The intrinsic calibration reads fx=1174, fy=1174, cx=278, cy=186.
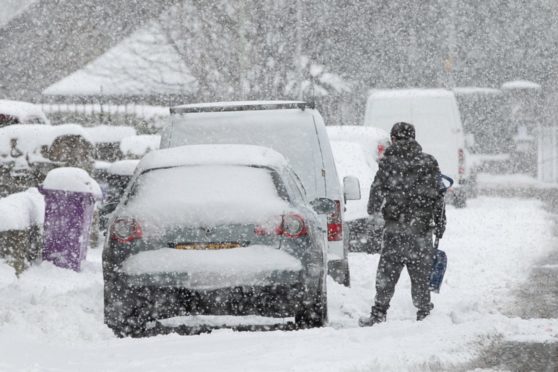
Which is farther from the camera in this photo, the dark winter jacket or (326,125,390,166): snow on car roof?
(326,125,390,166): snow on car roof

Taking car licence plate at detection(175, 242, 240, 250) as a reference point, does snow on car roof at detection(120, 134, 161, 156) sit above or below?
below

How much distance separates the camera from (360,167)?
1648cm

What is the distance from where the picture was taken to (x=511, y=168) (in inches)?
1484

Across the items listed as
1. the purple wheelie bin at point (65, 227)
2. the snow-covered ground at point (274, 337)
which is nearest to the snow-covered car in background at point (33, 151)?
the purple wheelie bin at point (65, 227)

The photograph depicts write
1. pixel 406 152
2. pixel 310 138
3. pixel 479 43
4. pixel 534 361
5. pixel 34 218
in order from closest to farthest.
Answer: pixel 534 361, pixel 406 152, pixel 310 138, pixel 34 218, pixel 479 43

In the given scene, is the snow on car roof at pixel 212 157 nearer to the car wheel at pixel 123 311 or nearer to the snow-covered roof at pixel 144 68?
the car wheel at pixel 123 311

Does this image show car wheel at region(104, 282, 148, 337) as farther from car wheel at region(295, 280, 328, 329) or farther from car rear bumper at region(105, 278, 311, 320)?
car wheel at region(295, 280, 328, 329)

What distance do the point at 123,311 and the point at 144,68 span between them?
927 inches

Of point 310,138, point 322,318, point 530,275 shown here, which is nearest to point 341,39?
point 530,275

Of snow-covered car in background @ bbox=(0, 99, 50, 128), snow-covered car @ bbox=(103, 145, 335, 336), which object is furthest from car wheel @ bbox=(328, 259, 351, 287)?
snow-covered car in background @ bbox=(0, 99, 50, 128)

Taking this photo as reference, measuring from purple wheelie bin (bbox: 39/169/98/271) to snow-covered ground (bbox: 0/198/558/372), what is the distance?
0.28m

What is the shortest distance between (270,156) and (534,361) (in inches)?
98.4

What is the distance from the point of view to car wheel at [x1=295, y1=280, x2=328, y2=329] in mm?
8398

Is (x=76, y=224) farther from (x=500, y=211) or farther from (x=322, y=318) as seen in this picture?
(x=500, y=211)
